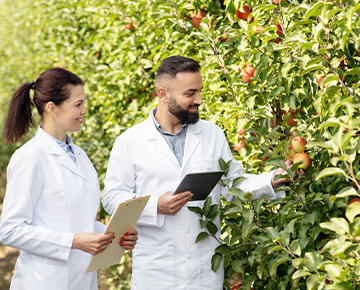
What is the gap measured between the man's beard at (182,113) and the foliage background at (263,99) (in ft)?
0.96

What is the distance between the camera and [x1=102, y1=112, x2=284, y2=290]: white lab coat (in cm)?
203

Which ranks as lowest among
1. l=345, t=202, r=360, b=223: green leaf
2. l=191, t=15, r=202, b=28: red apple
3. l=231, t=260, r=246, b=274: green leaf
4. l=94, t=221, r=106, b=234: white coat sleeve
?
l=231, t=260, r=246, b=274: green leaf

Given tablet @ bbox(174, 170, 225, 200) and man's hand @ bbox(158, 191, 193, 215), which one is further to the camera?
man's hand @ bbox(158, 191, 193, 215)

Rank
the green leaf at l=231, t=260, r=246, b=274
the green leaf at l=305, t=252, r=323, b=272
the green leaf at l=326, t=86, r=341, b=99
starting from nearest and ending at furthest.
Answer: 1. the green leaf at l=305, t=252, r=323, b=272
2. the green leaf at l=326, t=86, r=341, b=99
3. the green leaf at l=231, t=260, r=246, b=274

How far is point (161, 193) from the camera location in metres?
2.09

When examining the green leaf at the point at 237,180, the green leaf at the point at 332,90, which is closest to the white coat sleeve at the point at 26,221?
the green leaf at the point at 237,180

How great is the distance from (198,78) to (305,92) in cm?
52

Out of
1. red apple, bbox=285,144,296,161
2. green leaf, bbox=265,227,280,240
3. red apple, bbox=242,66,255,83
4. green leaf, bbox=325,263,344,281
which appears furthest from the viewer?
red apple, bbox=242,66,255,83

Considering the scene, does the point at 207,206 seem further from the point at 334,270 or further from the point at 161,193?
A: the point at 334,270

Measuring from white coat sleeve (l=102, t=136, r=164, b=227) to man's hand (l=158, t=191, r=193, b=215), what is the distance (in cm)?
7

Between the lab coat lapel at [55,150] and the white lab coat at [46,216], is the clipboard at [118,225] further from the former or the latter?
the lab coat lapel at [55,150]

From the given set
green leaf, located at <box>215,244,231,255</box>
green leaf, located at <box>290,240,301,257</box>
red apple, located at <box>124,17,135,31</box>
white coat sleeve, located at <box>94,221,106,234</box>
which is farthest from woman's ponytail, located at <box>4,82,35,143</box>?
red apple, located at <box>124,17,135,31</box>

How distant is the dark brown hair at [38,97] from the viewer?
1.93 meters

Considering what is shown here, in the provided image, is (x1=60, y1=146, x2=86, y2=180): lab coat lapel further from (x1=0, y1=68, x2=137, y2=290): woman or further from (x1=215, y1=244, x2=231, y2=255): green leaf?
(x1=215, y1=244, x2=231, y2=255): green leaf
